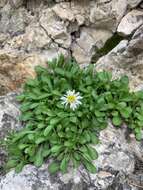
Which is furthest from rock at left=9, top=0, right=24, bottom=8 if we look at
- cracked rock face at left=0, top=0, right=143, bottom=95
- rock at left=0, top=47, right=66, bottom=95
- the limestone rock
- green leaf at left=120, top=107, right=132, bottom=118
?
green leaf at left=120, top=107, right=132, bottom=118

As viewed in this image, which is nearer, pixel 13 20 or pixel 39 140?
pixel 39 140

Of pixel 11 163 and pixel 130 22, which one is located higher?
pixel 130 22

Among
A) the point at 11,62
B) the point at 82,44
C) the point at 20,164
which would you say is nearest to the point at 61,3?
the point at 82,44

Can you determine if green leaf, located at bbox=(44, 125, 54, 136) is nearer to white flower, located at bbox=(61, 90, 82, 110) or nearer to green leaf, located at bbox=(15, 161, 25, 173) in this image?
white flower, located at bbox=(61, 90, 82, 110)

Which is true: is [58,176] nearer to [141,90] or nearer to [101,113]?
[101,113]

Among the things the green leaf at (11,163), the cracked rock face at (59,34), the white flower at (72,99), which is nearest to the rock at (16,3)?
the cracked rock face at (59,34)

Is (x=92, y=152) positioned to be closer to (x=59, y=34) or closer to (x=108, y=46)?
(x=108, y=46)

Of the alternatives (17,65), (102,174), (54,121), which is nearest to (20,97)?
(54,121)

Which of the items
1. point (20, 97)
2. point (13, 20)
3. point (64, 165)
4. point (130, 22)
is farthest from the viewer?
point (13, 20)
